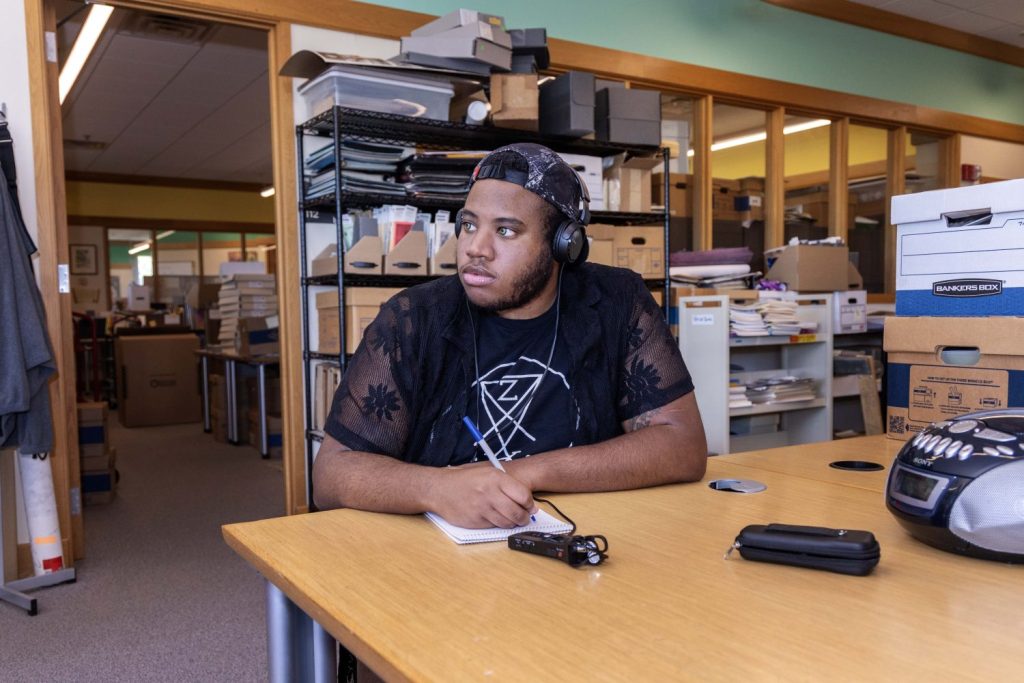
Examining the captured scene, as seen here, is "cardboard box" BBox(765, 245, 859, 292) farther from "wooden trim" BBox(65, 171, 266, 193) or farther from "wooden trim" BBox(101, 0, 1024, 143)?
"wooden trim" BBox(65, 171, 266, 193)

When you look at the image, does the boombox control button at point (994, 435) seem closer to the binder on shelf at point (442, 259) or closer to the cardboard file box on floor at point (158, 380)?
the binder on shelf at point (442, 259)

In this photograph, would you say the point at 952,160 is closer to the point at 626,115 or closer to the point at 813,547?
the point at 626,115

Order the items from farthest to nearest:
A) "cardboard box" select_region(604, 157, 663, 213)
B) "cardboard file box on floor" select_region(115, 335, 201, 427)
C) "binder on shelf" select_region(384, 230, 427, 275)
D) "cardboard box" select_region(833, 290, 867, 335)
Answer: "cardboard file box on floor" select_region(115, 335, 201, 427), "cardboard box" select_region(833, 290, 867, 335), "cardboard box" select_region(604, 157, 663, 213), "binder on shelf" select_region(384, 230, 427, 275)

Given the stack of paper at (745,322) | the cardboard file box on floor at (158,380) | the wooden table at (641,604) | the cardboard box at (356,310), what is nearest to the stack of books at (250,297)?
the cardboard file box on floor at (158,380)

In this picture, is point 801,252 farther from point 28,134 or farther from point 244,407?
point 244,407

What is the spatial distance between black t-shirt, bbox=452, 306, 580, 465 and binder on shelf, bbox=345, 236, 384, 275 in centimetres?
158

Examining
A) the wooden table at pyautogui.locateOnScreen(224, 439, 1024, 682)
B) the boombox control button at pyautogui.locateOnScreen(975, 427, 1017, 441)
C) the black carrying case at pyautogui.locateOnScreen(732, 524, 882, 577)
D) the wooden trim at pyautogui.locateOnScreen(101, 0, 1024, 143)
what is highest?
the wooden trim at pyautogui.locateOnScreen(101, 0, 1024, 143)

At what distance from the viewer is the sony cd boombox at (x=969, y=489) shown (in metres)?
0.87

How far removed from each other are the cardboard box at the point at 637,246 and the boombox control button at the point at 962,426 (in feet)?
8.49

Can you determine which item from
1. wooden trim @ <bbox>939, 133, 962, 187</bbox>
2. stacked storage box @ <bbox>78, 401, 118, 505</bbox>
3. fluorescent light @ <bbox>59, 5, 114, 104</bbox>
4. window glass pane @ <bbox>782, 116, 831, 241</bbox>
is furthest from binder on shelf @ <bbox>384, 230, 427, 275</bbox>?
wooden trim @ <bbox>939, 133, 962, 187</bbox>

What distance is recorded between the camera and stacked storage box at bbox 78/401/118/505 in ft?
13.1

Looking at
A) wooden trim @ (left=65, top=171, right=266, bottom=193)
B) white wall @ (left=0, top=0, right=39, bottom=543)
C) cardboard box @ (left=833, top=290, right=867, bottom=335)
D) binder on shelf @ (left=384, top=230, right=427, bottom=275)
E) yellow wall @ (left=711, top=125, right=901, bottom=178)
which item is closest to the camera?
white wall @ (left=0, top=0, right=39, bottom=543)

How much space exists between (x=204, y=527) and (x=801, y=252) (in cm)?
319

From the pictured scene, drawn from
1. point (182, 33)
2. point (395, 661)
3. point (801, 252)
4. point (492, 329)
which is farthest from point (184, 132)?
point (395, 661)
